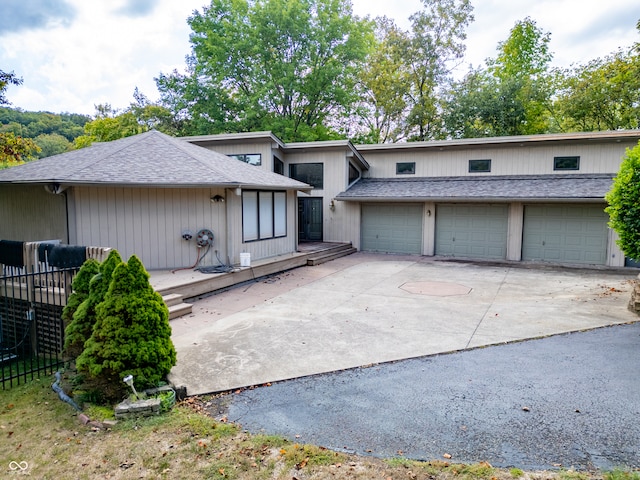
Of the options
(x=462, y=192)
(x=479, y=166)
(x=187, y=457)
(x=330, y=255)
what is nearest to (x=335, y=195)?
(x=330, y=255)

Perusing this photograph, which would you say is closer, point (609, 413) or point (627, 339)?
point (609, 413)

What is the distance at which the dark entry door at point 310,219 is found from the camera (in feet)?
56.6

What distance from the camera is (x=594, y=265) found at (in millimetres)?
13289

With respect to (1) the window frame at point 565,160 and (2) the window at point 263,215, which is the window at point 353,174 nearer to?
(2) the window at point 263,215

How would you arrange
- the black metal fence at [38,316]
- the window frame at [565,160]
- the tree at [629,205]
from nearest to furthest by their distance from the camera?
the black metal fence at [38,316] < the tree at [629,205] < the window frame at [565,160]

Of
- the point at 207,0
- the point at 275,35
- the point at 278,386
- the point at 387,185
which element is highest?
the point at 207,0

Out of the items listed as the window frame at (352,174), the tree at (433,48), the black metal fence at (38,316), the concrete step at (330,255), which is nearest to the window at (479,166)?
the window frame at (352,174)

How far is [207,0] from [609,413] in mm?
30687

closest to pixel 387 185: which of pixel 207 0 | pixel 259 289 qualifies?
pixel 259 289

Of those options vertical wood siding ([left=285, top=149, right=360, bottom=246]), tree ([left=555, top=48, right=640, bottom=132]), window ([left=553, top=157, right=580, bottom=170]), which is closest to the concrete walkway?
window ([left=553, top=157, right=580, bottom=170])

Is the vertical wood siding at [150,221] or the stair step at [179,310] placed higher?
the vertical wood siding at [150,221]

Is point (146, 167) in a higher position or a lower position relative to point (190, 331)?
higher

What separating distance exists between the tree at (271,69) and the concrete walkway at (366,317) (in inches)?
624

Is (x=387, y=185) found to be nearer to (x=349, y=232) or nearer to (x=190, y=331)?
(x=349, y=232)
